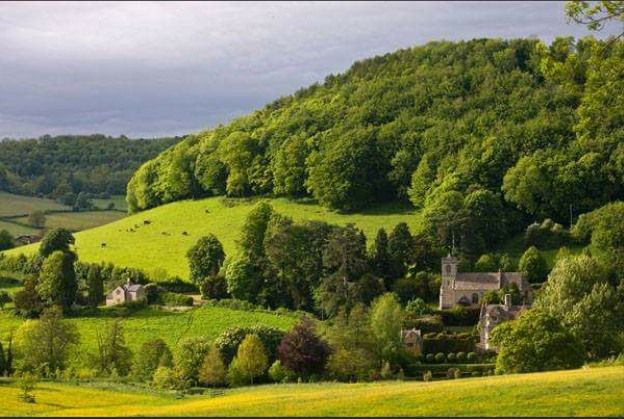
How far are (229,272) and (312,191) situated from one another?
37.2m

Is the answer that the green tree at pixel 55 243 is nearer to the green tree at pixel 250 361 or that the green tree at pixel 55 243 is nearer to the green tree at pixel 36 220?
the green tree at pixel 250 361

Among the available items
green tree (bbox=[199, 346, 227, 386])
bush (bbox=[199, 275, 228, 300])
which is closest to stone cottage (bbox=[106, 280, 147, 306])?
bush (bbox=[199, 275, 228, 300])

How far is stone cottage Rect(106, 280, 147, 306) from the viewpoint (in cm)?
8444

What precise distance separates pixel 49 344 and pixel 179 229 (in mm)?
50891

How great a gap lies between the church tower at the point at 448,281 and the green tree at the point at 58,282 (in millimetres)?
32574

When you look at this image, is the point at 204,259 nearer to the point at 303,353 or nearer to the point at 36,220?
the point at 303,353

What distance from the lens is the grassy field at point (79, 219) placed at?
481 ft

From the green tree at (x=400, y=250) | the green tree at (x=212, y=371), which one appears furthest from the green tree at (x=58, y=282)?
the green tree at (x=400, y=250)

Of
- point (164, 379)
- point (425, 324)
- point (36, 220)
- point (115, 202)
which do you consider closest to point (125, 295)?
point (425, 324)

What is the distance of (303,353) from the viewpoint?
194ft

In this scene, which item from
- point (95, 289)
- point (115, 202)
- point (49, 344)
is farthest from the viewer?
point (115, 202)

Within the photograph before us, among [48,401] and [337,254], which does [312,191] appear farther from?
[48,401]

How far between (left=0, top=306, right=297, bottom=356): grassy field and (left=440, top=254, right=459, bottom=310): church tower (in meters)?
13.3

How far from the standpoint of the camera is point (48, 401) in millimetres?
46125
